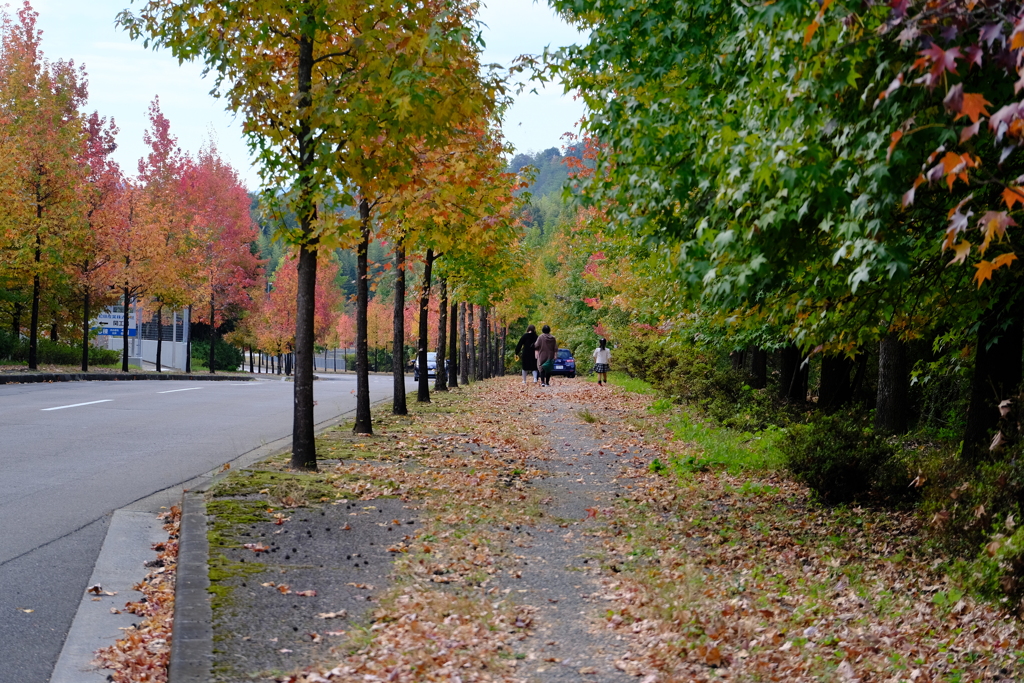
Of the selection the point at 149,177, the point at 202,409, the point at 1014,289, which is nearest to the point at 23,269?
the point at 202,409

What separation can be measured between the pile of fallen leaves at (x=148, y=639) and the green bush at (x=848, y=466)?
613cm

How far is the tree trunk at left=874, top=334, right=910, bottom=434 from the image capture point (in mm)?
13477

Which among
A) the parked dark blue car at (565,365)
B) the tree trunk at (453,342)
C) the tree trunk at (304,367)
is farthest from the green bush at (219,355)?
the tree trunk at (304,367)

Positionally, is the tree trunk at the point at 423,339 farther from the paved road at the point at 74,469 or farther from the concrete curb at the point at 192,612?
the concrete curb at the point at 192,612

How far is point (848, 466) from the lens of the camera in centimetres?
919

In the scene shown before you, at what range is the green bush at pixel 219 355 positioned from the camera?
62.2 meters

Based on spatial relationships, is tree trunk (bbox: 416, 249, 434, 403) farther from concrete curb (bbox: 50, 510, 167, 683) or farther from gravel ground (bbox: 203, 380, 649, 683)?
concrete curb (bbox: 50, 510, 167, 683)

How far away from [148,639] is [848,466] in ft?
22.1

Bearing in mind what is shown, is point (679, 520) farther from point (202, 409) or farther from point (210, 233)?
point (210, 233)

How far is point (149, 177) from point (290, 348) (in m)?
18.4

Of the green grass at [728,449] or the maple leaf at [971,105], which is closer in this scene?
the maple leaf at [971,105]

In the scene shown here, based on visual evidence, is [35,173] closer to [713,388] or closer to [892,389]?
[713,388]

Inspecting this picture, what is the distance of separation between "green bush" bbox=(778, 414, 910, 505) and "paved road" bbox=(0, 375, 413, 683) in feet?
20.8

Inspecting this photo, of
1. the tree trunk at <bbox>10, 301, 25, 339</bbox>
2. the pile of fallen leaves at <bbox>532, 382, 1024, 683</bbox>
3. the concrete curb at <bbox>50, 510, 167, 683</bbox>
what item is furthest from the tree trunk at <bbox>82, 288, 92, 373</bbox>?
Answer: the pile of fallen leaves at <bbox>532, 382, 1024, 683</bbox>
